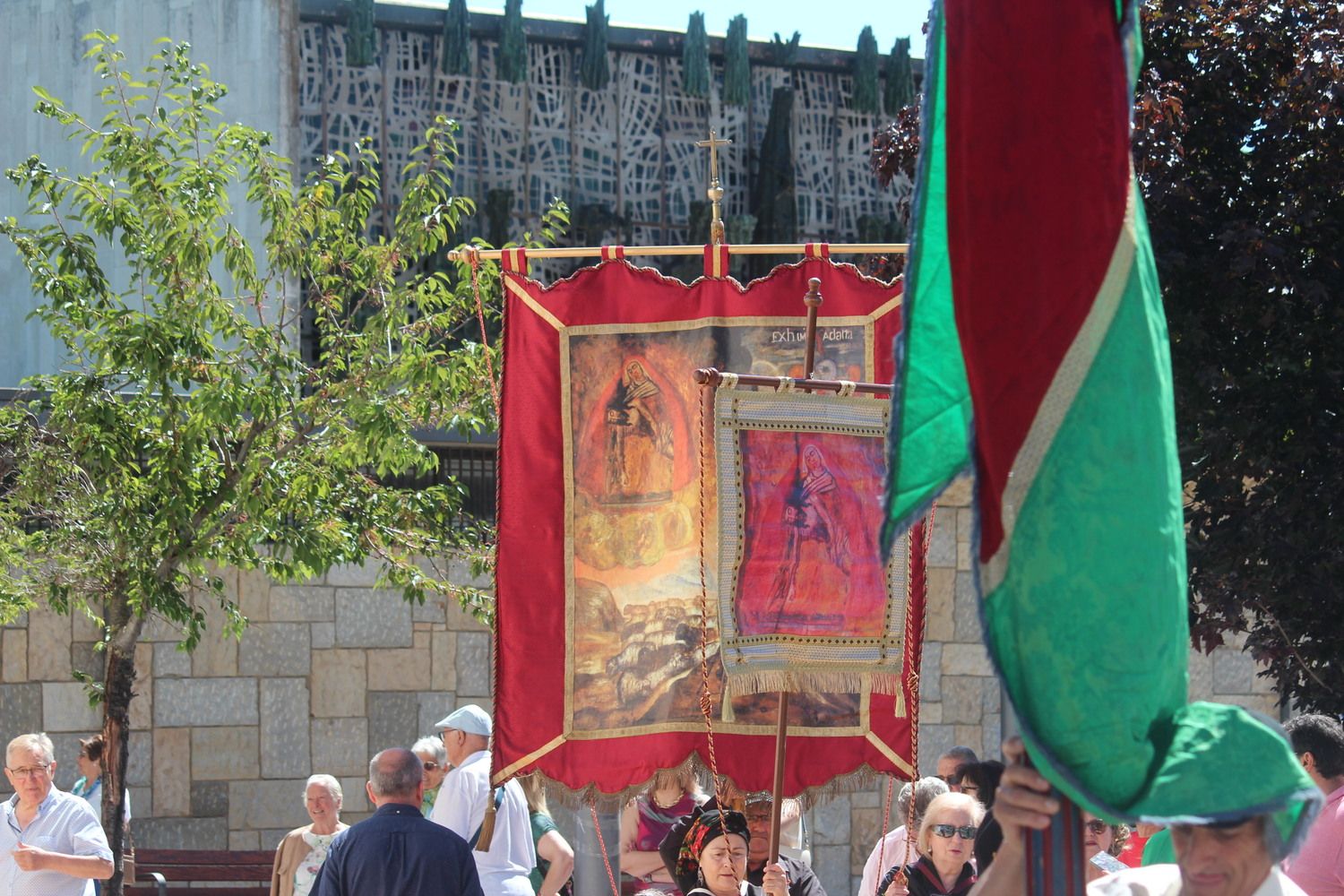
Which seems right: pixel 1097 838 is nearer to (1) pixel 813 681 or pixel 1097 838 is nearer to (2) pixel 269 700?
(1) pixel 813 681

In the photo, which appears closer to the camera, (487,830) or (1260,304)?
(487,830)

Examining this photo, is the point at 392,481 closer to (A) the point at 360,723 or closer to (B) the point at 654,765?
(A) the point at 360,723

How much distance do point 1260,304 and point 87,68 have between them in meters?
12.0

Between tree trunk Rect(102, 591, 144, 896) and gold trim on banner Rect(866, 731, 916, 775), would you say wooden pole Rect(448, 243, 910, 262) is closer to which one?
gold trim on banner Rect(866, 731, 916, 775)

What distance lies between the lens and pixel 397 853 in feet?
20.1

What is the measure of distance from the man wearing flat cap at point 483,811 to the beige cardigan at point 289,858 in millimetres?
654

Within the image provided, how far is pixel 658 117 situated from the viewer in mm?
17188

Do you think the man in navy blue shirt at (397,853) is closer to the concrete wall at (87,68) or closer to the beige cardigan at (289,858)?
the beige cardigan at (289,858)

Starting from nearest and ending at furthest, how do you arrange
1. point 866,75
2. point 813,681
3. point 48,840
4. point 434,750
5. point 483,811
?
1. point 813,681
2. point 48,840
3. point 483,811
4. point 434,750
5. point 866,75

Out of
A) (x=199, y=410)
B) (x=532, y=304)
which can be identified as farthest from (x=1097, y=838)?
(x=199, y=410)

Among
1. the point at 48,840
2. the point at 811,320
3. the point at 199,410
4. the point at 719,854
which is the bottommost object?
the point at 48,840

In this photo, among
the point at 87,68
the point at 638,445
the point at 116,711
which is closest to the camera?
the point at 638,445

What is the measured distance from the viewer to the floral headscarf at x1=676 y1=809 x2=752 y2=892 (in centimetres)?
630

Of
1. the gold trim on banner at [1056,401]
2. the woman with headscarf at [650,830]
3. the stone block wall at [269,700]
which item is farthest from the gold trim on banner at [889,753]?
the stone block wall at [269,700]
